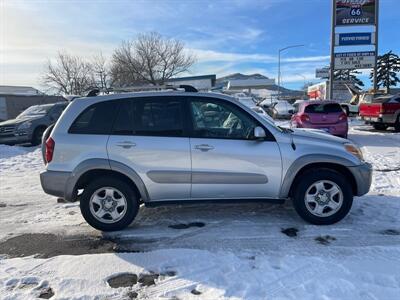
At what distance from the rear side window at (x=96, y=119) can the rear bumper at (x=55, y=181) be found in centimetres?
59

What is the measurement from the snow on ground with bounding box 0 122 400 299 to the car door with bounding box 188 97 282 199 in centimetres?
53

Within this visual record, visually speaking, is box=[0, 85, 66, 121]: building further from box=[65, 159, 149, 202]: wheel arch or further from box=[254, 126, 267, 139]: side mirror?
box=[254, 126, 267, 139]: side mirror

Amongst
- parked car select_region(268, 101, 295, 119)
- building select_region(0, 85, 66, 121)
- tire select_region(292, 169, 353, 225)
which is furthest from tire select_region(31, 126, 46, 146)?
building select_region(0, 85, 66, 121)

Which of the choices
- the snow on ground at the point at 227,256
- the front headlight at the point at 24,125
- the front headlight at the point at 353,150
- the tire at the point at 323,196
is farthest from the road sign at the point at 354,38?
the tire at the point at 323,196

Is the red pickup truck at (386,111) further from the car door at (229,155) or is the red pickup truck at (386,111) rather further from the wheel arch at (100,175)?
the wheel arch at (100,175)

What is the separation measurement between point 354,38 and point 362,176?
753 inches

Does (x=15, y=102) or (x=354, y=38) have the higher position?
(x=354, y=38)

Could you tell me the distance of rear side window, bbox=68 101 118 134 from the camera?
5277mm

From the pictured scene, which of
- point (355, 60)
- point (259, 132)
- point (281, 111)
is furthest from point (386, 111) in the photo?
point (259, 132)

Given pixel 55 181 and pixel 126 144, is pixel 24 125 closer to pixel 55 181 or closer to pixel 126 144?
pixel 55 181

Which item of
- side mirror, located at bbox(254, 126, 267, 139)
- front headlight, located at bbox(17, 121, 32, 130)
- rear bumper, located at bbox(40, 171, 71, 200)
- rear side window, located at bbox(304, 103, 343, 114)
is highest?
rear side window, located at bbox(304, 103, 343, 114)

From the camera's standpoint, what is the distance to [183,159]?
17.1 feet

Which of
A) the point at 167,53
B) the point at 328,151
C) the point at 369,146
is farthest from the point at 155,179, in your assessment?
the point at 167,53

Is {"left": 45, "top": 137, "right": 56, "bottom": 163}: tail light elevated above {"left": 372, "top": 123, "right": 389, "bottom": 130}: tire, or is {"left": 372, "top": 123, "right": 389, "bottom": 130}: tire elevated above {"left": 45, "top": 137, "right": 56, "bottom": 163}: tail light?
{"left": 45, "top": 137, "right": 56, "bottom": 163}: tail light
